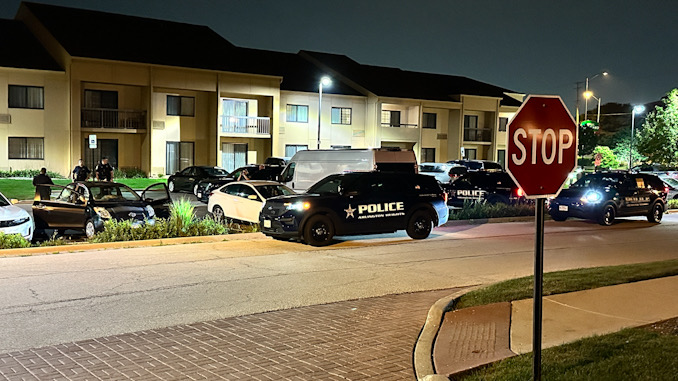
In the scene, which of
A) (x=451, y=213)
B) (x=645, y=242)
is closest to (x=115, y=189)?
(x=451, y=213)

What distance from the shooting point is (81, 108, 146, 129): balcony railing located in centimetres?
3738

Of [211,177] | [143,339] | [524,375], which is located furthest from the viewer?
[211,177]

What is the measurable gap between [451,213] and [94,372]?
56.3 ft

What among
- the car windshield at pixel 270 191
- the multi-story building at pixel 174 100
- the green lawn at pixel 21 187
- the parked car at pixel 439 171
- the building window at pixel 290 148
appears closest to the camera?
the car windshield at pixel 270 191

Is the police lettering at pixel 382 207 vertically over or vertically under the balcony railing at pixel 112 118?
under

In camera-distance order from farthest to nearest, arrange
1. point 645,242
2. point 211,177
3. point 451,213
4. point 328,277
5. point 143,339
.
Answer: point 211,177
point 451,213
point 645,242
point 328,277
point 143,339

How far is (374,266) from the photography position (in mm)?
12578

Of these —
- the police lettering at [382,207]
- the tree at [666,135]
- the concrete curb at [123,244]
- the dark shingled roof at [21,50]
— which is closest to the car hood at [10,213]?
the concrete curb at [123,244]

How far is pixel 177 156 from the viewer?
135 ft

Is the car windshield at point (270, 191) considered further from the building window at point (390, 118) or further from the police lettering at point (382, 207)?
the building window at point (390, 118)

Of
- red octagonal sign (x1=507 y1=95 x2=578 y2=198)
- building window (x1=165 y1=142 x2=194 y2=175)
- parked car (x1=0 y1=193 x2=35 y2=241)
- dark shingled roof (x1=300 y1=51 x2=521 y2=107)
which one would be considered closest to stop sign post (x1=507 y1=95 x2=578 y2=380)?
red octagonal sign (x1=507 y1=95 x2=578 y2=198)

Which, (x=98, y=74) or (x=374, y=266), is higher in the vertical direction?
(x=98, y=74)

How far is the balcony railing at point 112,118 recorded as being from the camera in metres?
37.4

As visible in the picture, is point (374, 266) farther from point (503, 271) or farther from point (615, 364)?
point (615, 364)
